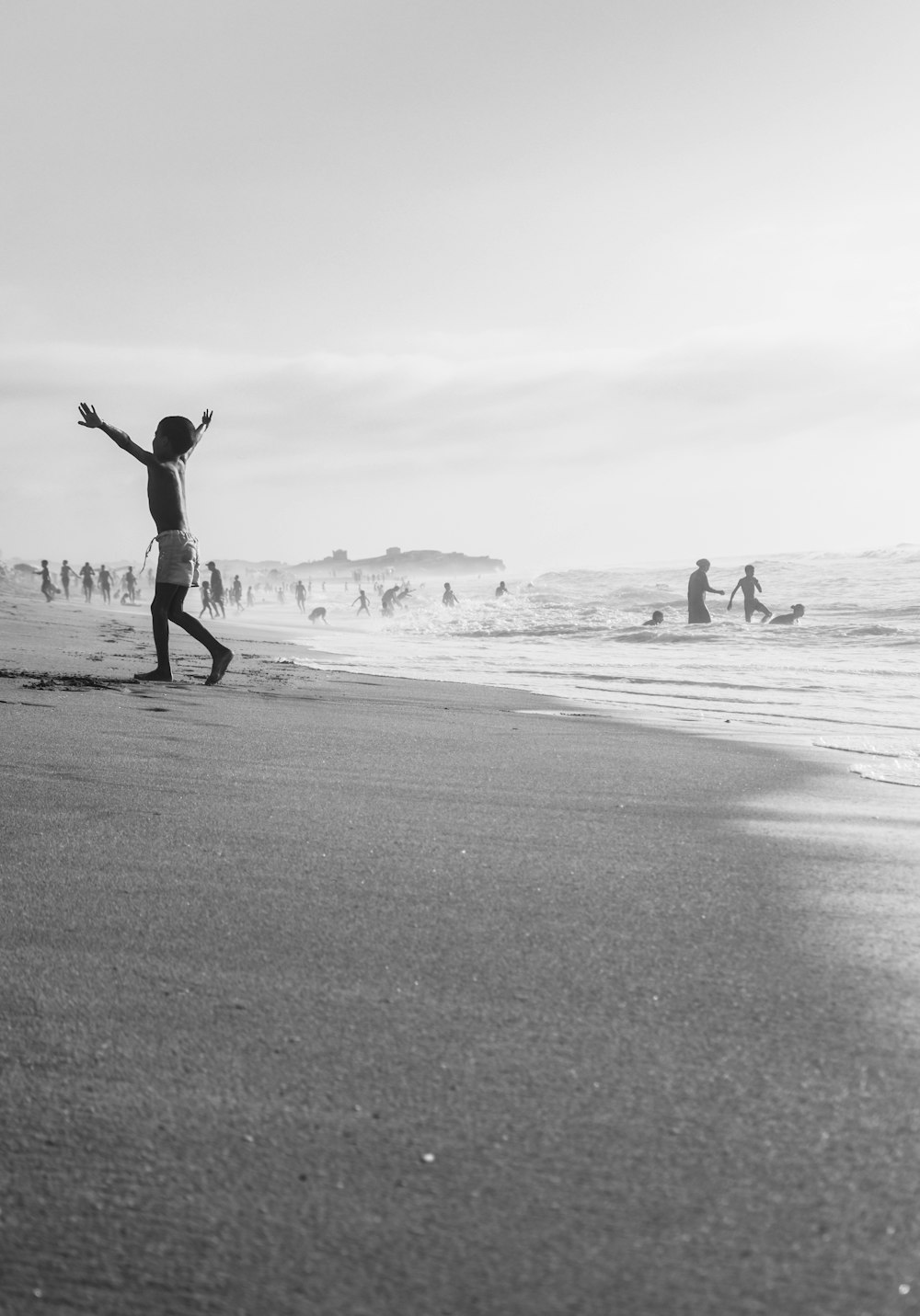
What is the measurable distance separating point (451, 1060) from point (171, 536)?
21.1 feet

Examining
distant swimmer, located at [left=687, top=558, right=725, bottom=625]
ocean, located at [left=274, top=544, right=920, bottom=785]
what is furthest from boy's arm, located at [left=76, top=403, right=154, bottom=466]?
distant swimmer, located at [left=687, top=558, right=725, bottom=625]

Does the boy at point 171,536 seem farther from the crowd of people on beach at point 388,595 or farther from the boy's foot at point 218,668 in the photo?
the crowd of people on beach at point 388,595

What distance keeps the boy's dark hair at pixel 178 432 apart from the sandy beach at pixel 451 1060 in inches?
188

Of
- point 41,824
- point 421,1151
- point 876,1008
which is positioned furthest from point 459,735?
point 421,1151

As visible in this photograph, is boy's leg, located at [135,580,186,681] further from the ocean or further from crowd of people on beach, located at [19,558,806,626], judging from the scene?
crowd of people on beach, located at [19,558,806,626]

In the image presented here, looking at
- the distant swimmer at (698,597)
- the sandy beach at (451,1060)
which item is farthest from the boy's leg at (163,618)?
the distant swimmer at (698,597)

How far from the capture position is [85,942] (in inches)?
72.6

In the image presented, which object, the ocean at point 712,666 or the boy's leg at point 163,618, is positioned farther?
the boy's leg at point 163,618

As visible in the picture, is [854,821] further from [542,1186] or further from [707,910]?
A: [542,1186]

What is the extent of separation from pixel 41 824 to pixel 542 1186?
76.9 inches

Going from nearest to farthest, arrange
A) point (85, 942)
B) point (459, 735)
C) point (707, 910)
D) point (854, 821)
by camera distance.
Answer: point (85, 942)
point (707, 910)
point (854, 821)
point (459, 735)

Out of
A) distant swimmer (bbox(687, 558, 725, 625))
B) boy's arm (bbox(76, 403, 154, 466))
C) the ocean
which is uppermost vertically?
boy's arm (bbox(76, 403, 154, 466))

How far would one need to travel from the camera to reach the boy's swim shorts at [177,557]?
729 centimetres

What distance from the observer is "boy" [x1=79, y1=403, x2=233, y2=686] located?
284 inches
